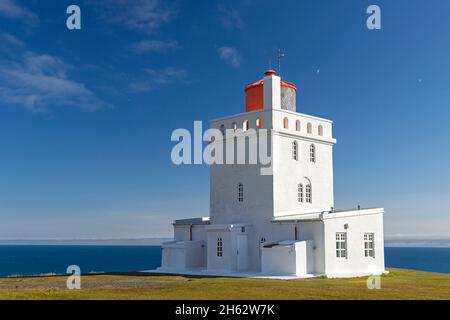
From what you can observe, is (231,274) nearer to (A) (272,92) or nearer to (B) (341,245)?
(B) (341,245)

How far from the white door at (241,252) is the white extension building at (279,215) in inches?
2.2

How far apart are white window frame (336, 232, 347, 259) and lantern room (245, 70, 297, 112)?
7906 millimetres

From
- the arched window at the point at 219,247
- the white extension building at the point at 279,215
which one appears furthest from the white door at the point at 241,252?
the arched window at the point at 219,247

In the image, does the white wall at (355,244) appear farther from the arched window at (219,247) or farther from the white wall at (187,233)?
the white wall at (187,233)

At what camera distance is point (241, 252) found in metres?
29.8

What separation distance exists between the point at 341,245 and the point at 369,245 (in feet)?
7.64

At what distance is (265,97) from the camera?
30234mm

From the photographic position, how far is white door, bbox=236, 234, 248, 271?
29531mm

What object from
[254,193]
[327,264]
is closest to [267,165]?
[254,193]

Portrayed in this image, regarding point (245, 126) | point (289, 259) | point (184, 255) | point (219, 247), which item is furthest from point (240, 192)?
point (289, 259)

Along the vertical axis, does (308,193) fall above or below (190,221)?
above

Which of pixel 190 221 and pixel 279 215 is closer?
pixel 279 215

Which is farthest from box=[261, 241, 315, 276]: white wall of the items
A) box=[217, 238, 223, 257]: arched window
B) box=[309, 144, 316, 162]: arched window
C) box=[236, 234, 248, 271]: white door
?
box=[309, 144, 316, 162]: arched window
